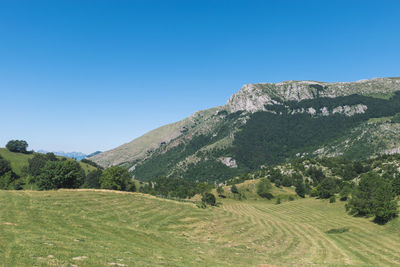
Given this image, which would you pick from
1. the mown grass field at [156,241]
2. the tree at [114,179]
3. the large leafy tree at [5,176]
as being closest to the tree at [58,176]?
the tree at [114,179]

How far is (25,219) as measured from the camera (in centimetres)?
3294

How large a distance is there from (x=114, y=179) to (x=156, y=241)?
→ 10639 centimetres

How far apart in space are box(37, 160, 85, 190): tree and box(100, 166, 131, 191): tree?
19.7 meters

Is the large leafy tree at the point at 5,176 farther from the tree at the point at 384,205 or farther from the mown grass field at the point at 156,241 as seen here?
the tree at the point at 384,205

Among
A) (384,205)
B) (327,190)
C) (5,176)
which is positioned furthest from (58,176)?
(327,190)

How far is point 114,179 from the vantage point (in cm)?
13275

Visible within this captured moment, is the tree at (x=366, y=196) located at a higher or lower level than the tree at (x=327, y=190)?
higher

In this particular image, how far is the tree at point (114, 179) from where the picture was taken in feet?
429

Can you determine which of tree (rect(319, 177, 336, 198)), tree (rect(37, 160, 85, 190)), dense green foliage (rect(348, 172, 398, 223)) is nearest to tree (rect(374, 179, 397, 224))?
dense green foliage (rect(348, 172, 398, 223))

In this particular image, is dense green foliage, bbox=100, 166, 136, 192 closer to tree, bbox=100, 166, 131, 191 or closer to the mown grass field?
tree, bbox=100, 166, 131, 191

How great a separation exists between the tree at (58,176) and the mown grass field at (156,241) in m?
59.8

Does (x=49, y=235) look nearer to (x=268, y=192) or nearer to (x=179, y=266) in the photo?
(x=179, y=266)

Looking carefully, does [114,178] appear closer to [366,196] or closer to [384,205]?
[366,196]

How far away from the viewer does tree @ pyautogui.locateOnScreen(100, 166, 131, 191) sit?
130750mm
